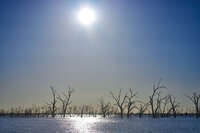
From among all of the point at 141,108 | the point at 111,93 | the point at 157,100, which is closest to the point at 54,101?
the point at 111,93

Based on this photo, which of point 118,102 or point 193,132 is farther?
point 118,102

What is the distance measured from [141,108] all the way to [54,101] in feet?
101

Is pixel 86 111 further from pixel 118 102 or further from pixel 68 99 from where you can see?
pixel 118 102

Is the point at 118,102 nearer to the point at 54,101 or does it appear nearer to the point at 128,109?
the point at 128,109

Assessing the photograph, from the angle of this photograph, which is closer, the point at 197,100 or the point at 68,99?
the point at 197,100

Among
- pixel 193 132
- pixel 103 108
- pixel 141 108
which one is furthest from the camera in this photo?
pixel 103 108

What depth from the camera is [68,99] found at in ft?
305

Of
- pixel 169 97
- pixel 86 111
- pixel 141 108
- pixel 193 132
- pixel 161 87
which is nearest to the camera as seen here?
pixel 193 132

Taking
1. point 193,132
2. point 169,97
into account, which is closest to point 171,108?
point 169,97

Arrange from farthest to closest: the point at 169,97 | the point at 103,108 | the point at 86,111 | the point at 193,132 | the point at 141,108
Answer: the point at 86,111
the point at 103,108
the point at 141,108
the point at 169,97
the point at 193,132

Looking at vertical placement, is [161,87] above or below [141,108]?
above

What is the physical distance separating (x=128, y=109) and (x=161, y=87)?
14246 millimetres

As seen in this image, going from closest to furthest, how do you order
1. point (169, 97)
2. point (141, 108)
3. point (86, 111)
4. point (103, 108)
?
point (169, 97)
point (141, 108)
point (103, 108)
point (86, 111)

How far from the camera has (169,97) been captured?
82.2 m
